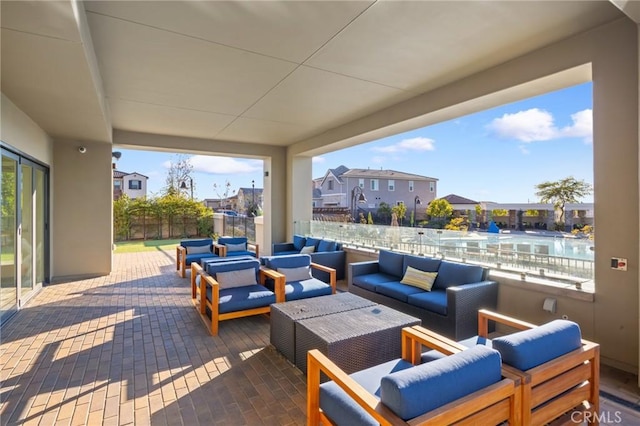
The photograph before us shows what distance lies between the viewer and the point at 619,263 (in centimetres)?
298

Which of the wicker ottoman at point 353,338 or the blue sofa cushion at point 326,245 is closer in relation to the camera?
the wicker ottoman at point 353,338

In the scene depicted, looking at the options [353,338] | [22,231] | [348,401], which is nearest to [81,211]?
[22,231]

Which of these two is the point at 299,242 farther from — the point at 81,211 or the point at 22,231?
the point at 22,231

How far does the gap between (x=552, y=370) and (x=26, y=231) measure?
6826mm

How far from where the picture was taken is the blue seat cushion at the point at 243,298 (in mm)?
3900

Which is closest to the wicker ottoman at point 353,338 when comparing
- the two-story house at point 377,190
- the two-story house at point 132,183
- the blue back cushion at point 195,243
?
the blue back cushion at point 195,243

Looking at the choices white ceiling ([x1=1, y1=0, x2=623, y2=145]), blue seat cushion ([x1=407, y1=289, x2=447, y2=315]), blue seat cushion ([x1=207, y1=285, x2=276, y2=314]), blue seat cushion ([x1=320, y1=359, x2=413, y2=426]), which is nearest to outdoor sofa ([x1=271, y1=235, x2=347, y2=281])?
blue seat cushion ([x1=207, y1=285, x2=276, y2=314])

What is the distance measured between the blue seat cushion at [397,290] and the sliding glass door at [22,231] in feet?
16.0

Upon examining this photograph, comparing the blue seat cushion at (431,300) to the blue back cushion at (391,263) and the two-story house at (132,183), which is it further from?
the two-story house at (132,183)

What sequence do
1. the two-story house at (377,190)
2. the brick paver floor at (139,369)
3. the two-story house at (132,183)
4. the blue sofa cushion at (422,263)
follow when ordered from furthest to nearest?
the two-story house at (132,183), the two-story house at (377,190), the blue sofa cushion at (422,263), the brick paver floor at (139,369)

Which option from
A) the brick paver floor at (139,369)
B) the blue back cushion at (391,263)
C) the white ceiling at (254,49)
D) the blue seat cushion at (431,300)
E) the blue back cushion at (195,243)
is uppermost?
the white ceiling at (254,49)

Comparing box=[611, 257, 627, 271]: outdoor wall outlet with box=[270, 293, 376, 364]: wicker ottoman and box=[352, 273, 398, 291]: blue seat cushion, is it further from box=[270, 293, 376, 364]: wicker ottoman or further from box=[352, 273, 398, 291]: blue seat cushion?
box=[352, 273, 398, 291]: blue seat cushion

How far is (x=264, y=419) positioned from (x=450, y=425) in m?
1.42

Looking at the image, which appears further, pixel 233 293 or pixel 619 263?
pixel 233 293
